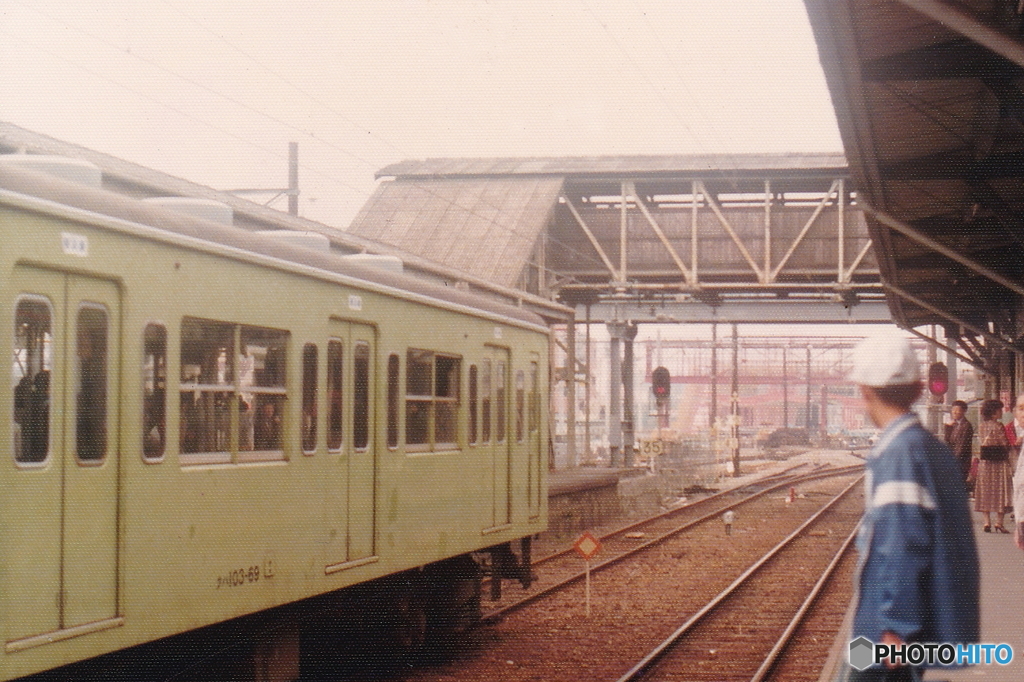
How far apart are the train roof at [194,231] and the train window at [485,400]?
34.0 inches

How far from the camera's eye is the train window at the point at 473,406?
1086 centimetres

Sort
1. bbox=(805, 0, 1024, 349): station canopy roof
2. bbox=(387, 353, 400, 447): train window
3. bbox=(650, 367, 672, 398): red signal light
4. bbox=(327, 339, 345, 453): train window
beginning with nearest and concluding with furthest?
bbox=(805, 0, 1024, 349): station canopy roof
bbox=(327, 339, 345, 453): train window
bbox=(387, 353, 400, 447): train window
bbox=(650, 367, 672, 398): red signal light

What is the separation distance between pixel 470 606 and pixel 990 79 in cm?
612

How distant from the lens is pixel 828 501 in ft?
100

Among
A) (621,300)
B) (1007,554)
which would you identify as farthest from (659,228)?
(1007,554)

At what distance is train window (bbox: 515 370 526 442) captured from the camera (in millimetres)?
12070

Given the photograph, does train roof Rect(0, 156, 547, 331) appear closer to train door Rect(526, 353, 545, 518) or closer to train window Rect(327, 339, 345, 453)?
train window Rect(327, 339, 345, 453)

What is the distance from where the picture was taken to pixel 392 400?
9383mm

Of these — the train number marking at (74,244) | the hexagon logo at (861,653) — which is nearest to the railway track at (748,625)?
the train number marking at (74,244)

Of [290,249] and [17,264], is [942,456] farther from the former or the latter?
[290,249]

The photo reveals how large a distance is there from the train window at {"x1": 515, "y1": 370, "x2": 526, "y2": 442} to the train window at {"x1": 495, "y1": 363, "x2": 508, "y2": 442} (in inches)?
13.1

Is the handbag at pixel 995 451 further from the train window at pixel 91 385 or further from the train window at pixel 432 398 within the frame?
the train window at pixel 91 385

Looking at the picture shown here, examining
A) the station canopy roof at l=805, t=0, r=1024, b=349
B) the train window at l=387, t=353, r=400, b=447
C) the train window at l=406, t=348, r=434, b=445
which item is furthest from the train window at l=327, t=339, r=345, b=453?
the station canopy roof at l=805, t=0, r=1024, b=349

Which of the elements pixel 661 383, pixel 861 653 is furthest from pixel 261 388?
pixel 661 383
